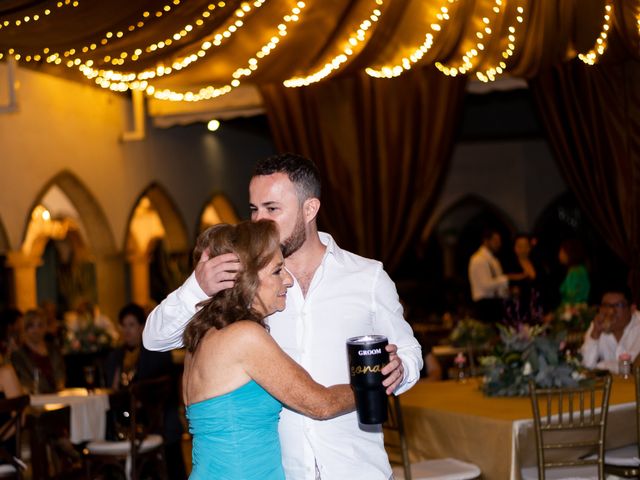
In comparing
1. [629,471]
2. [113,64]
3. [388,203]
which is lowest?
Answer: [629,471]

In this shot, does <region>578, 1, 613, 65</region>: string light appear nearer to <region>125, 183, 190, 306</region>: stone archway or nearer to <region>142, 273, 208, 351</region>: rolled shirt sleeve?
<region>142, 273, 208, 351</region>: rolled shirt sleeve

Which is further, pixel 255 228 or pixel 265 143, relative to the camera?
pixel 265 143

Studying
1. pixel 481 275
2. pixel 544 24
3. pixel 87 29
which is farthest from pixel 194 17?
pixel 481 275

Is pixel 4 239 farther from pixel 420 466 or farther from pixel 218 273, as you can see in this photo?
pixel 218 273

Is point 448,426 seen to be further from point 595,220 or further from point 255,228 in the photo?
point 595,220

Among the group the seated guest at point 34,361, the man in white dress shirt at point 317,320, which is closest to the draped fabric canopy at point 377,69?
the seated guest at point 34,361

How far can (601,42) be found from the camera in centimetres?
634

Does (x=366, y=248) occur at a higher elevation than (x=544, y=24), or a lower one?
lower

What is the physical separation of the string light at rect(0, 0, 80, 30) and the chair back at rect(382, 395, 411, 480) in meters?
2.12

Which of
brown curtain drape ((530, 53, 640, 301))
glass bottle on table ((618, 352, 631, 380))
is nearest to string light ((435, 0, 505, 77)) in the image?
brown curtain drape ((530, 53, 640, 301))

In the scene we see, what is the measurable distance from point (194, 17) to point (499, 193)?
14.1 metres

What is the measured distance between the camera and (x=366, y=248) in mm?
8078

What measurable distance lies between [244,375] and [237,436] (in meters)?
0.14

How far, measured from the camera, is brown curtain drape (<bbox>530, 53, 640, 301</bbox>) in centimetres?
809
